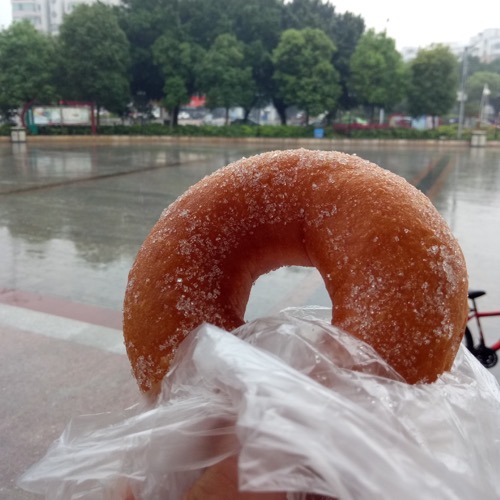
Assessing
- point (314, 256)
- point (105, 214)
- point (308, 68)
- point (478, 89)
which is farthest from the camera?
point (478, 89)

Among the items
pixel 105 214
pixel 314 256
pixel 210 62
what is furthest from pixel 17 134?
pixel 314 256

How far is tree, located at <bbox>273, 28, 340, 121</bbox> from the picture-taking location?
27969mm

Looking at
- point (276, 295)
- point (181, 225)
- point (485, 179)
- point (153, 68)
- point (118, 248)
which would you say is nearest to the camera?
point (181, 225)

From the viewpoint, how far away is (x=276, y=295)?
16.1 feet

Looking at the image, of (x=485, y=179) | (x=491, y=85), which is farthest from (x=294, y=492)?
(x=491, y=85)

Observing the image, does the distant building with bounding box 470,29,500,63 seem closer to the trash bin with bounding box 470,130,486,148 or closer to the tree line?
the tree line

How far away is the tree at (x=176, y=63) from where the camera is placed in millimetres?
28391

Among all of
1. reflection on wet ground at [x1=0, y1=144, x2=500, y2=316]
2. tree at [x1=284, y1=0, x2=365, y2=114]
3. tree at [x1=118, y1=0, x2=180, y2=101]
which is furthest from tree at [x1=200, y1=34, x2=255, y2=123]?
reflection on wet ground at [x1=0, y1=144, x2=500, y2=316]

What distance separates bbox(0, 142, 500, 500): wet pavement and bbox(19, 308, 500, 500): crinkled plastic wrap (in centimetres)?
162

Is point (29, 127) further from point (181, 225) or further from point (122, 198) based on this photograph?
point (181, 225)

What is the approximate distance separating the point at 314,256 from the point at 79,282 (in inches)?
172

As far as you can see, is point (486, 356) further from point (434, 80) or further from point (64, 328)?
point (434, 80)

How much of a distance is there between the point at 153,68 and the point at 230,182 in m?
31.3

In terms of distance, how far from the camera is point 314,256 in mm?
1146
